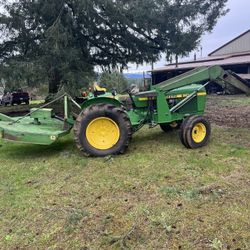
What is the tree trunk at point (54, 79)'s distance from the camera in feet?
30.0

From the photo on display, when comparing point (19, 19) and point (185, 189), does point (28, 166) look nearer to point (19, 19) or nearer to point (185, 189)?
point (185, 189)

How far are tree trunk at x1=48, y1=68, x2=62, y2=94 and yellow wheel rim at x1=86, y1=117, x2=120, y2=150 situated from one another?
405 cm

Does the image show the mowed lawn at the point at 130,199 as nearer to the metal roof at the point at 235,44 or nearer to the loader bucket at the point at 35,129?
the loader bucket at the point at 35,129

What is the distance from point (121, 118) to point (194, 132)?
1.37m

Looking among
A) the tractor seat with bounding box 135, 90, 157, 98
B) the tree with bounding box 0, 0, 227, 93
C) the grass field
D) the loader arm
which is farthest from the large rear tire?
the tree with bounding box 0, 0, 227, 93

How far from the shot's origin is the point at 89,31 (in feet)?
35.5

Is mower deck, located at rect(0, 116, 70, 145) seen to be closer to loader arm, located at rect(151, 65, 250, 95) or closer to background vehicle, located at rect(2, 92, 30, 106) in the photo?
loader arm, located at rect(151, 65, 250, 95)

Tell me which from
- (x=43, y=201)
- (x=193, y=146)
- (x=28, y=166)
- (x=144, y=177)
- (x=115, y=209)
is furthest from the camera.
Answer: (x=193, y=146)

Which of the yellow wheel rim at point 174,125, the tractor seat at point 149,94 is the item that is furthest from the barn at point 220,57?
the tractor seat at point 149,94

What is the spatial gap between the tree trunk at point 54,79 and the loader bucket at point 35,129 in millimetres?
2794

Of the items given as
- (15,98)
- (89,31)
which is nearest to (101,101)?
(89,31)

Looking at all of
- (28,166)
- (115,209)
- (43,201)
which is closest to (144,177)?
(115,209)

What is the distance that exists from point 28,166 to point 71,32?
5702 mm

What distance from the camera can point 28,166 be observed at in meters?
5.31
